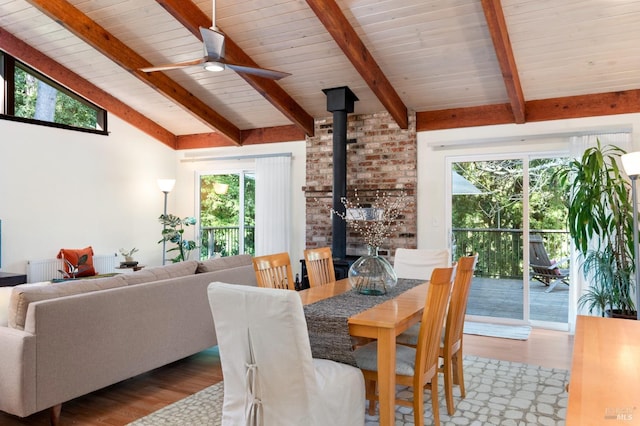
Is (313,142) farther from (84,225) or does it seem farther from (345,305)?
(345,305)

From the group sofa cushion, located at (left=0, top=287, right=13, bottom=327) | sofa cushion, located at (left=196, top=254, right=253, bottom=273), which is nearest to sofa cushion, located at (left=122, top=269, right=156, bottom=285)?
sofa cushion, located at (left=196, top=254, right=253, bottom=273)

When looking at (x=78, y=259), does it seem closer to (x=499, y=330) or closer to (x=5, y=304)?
(x=5, y=304)

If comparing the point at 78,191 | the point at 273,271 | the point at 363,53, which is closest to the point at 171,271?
the point at 273,271

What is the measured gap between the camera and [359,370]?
2.35 metres

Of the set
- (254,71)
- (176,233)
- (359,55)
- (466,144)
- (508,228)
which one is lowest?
(176,233)

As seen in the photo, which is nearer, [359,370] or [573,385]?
[573,385]

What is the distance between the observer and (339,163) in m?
5.51

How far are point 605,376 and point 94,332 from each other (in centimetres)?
267

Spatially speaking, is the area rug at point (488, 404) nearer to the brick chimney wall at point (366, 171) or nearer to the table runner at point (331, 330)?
the table runner at point (331, 330)

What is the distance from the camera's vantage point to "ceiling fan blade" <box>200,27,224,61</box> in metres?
3.18

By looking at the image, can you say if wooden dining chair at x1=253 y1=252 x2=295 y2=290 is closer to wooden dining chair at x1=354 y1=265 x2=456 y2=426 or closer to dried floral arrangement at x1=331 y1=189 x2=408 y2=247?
wooden dining chair at x1=354 y1=265 x2=456 y2=426

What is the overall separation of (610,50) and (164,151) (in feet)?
19.6

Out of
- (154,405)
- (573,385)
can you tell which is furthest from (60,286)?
(573,385)

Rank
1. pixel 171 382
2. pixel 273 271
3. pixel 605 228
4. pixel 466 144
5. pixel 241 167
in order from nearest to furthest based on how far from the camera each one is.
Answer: pixel 273 271 < pixel 171 382 < pixel 605 228 < pixel 466 144 < pixel 241 167
